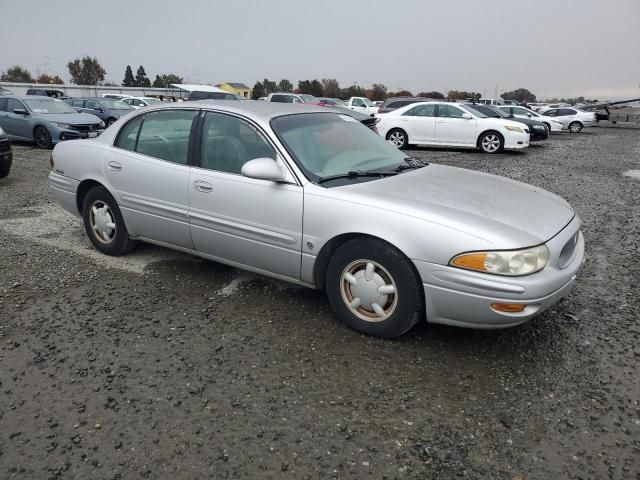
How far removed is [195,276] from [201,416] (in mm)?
1915

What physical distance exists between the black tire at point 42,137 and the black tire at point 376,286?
12.4 metres

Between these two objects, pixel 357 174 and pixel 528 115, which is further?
pixel 528 115

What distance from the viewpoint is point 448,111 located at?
48.7ft

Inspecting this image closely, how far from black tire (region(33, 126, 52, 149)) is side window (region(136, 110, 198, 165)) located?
34.1 ft

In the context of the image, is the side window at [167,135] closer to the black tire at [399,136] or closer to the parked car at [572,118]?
the black tire at [399,136]

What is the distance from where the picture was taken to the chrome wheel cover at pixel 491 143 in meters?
14.5

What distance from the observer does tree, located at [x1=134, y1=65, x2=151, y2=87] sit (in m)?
94.8

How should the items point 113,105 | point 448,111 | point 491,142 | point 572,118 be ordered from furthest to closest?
point 572,118 → point 113,105 → point 448,111 → point 491,142

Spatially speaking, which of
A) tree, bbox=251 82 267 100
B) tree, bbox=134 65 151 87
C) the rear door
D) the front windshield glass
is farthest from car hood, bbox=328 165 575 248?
tree, bbox=134 65 151 87

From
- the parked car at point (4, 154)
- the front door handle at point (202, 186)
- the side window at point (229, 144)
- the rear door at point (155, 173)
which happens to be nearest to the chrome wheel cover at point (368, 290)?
the side window at point (229, 144)

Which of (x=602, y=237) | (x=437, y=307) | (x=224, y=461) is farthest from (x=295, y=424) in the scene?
(x=602, y=237)

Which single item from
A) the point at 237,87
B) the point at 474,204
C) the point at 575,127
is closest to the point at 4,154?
the point at 474,204

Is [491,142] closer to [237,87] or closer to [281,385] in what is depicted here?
[281,385]

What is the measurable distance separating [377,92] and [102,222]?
88.5m
